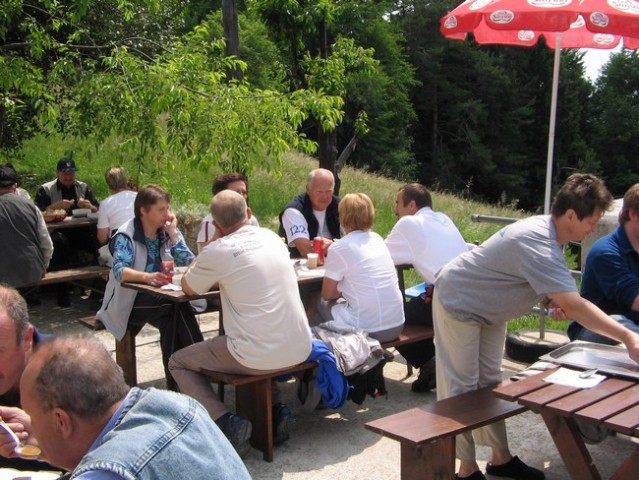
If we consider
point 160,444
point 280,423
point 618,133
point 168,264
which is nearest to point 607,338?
point 280,423

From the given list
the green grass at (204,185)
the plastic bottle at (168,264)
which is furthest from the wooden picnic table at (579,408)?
the green grass at (204,185)

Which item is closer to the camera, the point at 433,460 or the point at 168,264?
the point at 433,460

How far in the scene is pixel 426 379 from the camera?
5082mm

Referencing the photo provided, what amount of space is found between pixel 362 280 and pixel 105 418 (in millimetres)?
3132

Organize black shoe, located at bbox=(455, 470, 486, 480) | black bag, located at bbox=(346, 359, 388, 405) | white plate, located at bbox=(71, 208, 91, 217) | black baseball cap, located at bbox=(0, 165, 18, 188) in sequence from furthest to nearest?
white plate, located at bbox=(71, 208, 91, 217) → black baseball cap, located at bbox=(0, 165, 18, 188) → black bag, located at bbox=(346, 359, 388, 405) → black shoe, located at bbox=(455, 470, 486, 480)

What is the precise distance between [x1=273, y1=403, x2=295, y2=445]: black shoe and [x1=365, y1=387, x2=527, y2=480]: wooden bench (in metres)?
1.12

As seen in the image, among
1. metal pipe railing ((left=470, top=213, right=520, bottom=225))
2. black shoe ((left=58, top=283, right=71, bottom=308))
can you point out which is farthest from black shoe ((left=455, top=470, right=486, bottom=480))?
black shoe ((left=58, top=283, right=71, bottom=308))

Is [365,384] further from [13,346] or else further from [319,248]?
[13,346]

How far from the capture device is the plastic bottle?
489 cm

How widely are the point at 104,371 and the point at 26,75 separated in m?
5.66

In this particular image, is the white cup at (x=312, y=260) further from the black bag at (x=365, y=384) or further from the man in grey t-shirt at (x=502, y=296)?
the man in grey t-shirt at (x=502, y=296)

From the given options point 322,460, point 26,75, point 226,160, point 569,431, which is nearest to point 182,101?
point 226,160

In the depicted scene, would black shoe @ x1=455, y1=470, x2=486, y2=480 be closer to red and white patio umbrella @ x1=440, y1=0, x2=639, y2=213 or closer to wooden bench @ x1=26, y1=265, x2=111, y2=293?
red and white patio umbrella @ x1=440, y1=0, x2=639, y2=213

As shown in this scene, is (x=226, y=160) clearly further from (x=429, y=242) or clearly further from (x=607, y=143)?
(x=607, y=143)
